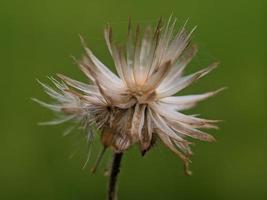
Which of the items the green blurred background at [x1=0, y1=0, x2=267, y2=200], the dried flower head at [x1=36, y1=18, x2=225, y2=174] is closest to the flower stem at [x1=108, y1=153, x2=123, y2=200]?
the dried flower head at [x1=36, y1=18, x2=225, y2=174]

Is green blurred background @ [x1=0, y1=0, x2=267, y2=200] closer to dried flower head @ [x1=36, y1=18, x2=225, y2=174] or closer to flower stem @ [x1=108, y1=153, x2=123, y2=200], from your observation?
dried flower head @ [x1=36, y1=18, x2=225, y2=174]

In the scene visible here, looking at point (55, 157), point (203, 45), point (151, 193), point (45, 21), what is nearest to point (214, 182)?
point (151, 193)

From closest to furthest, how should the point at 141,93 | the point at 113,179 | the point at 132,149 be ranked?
the point at 113,179, the point at 141,93, the point at 132,149

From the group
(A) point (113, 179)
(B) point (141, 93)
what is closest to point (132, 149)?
(B) point (141, 93)

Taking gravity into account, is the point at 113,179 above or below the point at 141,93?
below

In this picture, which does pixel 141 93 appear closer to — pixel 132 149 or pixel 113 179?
pixel 113 179

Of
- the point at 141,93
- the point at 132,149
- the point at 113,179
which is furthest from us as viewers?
the point at 132,149
